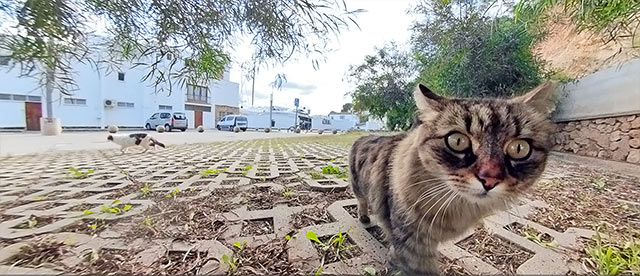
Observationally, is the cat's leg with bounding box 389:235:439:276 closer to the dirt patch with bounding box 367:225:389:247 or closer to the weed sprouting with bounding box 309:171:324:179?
the dirt patch with bounding box 367:225:389:247

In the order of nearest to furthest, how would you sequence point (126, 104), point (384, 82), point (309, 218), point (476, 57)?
1. point (309, 218)
2. point (476, 57)
3. point (126, 104)
4. point (384, 82)

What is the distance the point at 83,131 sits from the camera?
4.67m

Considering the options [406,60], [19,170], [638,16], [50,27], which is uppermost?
[406,60]

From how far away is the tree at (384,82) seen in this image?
595cm

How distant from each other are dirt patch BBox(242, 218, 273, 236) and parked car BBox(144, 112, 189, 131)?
8392mm

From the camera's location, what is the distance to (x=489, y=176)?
66 centimetres

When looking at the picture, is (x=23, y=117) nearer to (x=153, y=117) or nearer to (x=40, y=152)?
(x=40, y=152)

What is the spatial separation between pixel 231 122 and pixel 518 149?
16.5 metres

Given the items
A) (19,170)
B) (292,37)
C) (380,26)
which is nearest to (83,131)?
(19,170)

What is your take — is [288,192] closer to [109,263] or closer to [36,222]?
[109,263]

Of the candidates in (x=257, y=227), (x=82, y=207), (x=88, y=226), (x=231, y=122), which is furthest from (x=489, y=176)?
(x=231, y=122)

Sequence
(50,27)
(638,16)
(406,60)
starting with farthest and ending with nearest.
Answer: (406,60) < (638,16) < (50,27)

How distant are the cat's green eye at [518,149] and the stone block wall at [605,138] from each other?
2.70 metres

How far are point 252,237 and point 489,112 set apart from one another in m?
0.93
